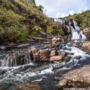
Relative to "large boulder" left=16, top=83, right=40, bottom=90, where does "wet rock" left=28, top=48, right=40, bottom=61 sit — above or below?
above

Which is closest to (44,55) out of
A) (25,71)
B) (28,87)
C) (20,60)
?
(20,60)

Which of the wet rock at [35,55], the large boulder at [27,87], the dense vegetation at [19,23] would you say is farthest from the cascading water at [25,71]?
the dense vegetation at [19,23]

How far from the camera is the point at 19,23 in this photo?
1553 centimetres

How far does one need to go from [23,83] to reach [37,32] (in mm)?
13777

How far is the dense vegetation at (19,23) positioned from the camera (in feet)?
39.8

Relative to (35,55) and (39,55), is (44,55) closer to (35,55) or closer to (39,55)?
(39,55)

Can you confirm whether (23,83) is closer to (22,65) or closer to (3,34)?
(22,65)

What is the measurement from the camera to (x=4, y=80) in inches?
203

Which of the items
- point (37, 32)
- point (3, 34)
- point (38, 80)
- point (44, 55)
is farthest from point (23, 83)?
point (37, 32)

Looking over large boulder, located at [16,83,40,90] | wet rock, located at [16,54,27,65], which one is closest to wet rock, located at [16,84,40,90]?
large boulder, located at [16,83,40,90]

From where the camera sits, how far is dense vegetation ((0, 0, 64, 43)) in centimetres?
1212

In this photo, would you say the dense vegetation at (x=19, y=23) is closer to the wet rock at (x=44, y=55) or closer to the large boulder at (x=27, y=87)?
the wet rock at (x=44, y=55)

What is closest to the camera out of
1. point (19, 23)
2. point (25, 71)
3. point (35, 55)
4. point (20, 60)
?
point (25, 71)

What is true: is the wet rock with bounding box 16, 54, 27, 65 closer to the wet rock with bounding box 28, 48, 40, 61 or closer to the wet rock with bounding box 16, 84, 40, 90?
the wet rock with bounding box 28, 48, 40, 61
